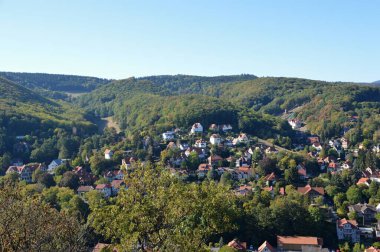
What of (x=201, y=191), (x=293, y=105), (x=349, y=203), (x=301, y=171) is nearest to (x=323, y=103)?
(x=293, y=105)

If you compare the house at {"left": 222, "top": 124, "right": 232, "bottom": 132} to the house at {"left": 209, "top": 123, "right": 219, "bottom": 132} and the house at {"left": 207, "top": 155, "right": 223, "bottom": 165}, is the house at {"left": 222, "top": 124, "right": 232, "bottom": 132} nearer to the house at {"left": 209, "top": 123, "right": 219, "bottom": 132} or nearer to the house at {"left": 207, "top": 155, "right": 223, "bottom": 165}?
the house at {"left": 209, "top": 123, "right": 219, "bottom": 132}

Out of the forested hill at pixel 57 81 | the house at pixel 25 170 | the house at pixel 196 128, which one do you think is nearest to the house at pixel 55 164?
the house at pixel 25 170

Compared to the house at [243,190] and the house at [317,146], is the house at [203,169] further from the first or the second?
the house at [317,146]

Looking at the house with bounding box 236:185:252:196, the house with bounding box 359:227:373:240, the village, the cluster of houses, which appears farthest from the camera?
the house with bounding box 236:185:252:196

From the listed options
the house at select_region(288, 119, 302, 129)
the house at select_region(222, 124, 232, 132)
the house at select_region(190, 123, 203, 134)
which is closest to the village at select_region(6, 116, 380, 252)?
the house at select_region(190, 123, 203, 134)

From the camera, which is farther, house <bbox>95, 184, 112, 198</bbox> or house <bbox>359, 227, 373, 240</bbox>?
house <bbox>95, 184, 112, 198</bbox>

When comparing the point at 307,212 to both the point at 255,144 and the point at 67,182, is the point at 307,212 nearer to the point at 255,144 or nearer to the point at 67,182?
the point at 67,182
